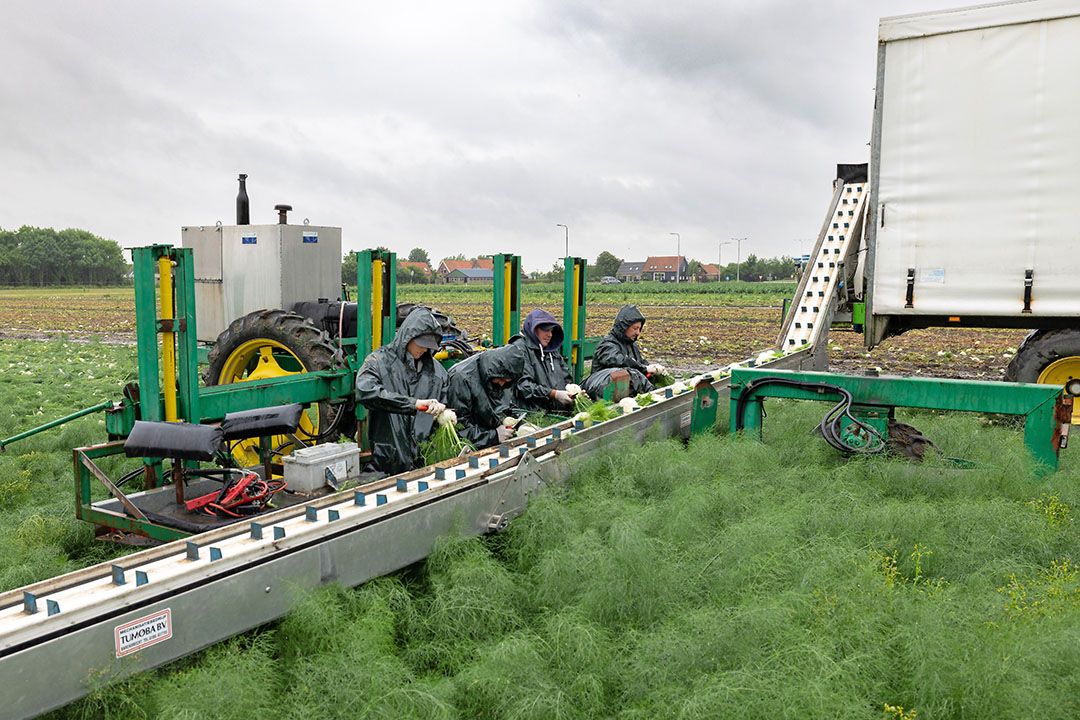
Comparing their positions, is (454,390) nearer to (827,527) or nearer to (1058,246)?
(827,527)

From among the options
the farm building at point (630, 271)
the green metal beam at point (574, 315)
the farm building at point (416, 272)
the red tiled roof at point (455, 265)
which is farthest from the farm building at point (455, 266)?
the green metal beam at point (574, 315)

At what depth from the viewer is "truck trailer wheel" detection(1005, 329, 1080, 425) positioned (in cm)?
869

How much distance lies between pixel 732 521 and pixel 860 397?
192 centimetres

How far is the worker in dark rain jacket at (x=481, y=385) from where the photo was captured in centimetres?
672

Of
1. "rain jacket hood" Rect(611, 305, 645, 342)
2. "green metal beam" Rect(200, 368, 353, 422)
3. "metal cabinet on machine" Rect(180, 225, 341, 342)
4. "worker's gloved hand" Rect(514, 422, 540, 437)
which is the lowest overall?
"worker's gloved hand" Rect(514, 422, 540, 437)

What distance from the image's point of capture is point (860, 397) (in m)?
6.34

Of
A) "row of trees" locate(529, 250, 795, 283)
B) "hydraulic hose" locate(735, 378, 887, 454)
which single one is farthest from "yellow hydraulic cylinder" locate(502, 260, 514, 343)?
"row of trees" locate(529, 250, 795, 283)

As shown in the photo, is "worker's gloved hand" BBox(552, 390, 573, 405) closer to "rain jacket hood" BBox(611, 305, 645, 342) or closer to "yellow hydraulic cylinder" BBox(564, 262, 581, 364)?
"rain jacket hood" BBox(611, 305, 645, 342)

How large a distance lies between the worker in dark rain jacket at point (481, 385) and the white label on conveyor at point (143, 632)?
354cm

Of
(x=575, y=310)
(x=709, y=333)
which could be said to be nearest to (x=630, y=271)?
(x=709, y=333)

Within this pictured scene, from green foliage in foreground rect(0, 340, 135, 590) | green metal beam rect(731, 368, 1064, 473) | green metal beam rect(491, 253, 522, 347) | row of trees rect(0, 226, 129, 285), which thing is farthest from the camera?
row of trees rect(0, 226, 129, 285)

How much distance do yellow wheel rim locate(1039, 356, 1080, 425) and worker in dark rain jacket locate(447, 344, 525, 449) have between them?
18.5 ft

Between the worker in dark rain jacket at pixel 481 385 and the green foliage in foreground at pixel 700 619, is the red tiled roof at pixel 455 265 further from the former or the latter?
the green foliage in foreground at pixel 700 619

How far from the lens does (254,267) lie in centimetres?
865
